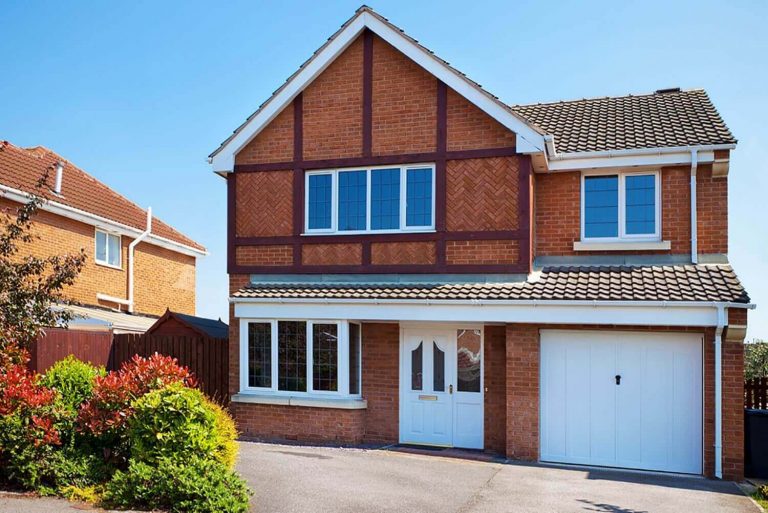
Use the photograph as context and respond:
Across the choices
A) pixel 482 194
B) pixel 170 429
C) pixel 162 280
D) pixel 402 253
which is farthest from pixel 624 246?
pixel 162 280

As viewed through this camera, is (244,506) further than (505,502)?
No

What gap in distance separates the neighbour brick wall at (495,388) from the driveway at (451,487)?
111cm

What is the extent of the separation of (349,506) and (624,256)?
24.4 feet

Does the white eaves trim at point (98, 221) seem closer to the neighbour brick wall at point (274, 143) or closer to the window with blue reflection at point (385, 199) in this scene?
the neighbour brick wall at point (274, 143)

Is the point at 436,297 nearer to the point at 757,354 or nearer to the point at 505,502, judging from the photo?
the point at 505,502

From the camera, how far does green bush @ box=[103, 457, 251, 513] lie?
8.60 metres

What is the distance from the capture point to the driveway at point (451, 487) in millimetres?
9680

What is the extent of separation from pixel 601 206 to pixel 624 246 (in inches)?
34.5

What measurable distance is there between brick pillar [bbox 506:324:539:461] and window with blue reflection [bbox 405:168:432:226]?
8.85ft

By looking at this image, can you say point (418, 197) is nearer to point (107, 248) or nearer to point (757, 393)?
point (757, 393)

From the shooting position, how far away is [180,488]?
8648mm

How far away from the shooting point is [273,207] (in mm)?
15414

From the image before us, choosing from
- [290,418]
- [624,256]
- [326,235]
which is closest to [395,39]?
[326,235]

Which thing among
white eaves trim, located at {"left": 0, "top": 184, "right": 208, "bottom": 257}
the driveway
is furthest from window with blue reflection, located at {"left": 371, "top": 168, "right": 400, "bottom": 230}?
white eaves trim, located at {"left": 0, "top": 184, "right": 208, "bottom": 257}
